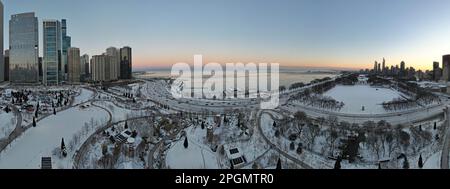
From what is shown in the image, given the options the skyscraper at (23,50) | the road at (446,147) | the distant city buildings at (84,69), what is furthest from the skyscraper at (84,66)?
the road at (446,147)

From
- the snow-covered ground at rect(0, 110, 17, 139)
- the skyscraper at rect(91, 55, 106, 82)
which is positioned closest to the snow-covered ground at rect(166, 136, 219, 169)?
the snow-covered ground at rect(0, 110, 17, 139)

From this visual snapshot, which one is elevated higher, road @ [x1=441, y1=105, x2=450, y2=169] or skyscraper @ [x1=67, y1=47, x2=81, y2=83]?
skyscraper @ [x1=67, y1=47, x2=81, y2=83]

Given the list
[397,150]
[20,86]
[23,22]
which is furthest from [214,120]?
[23,22]

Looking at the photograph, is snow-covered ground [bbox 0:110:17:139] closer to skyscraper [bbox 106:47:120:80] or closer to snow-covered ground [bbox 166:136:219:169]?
snow-covered ground [bbox 166:136:219:169]

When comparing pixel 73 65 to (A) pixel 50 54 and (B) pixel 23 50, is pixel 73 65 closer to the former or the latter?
(A) pixel 50 54
